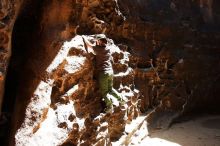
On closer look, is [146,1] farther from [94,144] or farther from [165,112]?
[94,144]

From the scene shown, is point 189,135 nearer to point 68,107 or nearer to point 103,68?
point 103,68

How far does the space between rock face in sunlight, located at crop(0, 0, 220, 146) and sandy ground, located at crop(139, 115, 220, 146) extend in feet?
1.09

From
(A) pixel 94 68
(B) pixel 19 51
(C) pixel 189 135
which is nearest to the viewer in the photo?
(B) pixel 19 51

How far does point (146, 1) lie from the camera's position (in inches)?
392

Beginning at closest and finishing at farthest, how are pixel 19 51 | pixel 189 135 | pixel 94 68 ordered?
pixel 19 51 → pixel 94 68 → pixel 189 135

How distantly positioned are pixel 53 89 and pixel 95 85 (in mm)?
1156

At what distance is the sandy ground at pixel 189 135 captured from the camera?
7.55m

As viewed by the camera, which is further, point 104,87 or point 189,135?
point 189,135

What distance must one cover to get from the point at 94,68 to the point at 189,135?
402cm

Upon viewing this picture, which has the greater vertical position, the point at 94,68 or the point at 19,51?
the point at 19,51

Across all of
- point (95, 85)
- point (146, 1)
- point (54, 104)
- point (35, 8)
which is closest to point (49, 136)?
point (54, 104)

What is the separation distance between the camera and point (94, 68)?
18.7 feet

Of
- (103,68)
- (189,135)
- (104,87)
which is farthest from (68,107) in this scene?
(189,135)

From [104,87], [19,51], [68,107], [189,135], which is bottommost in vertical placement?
[189,135]
